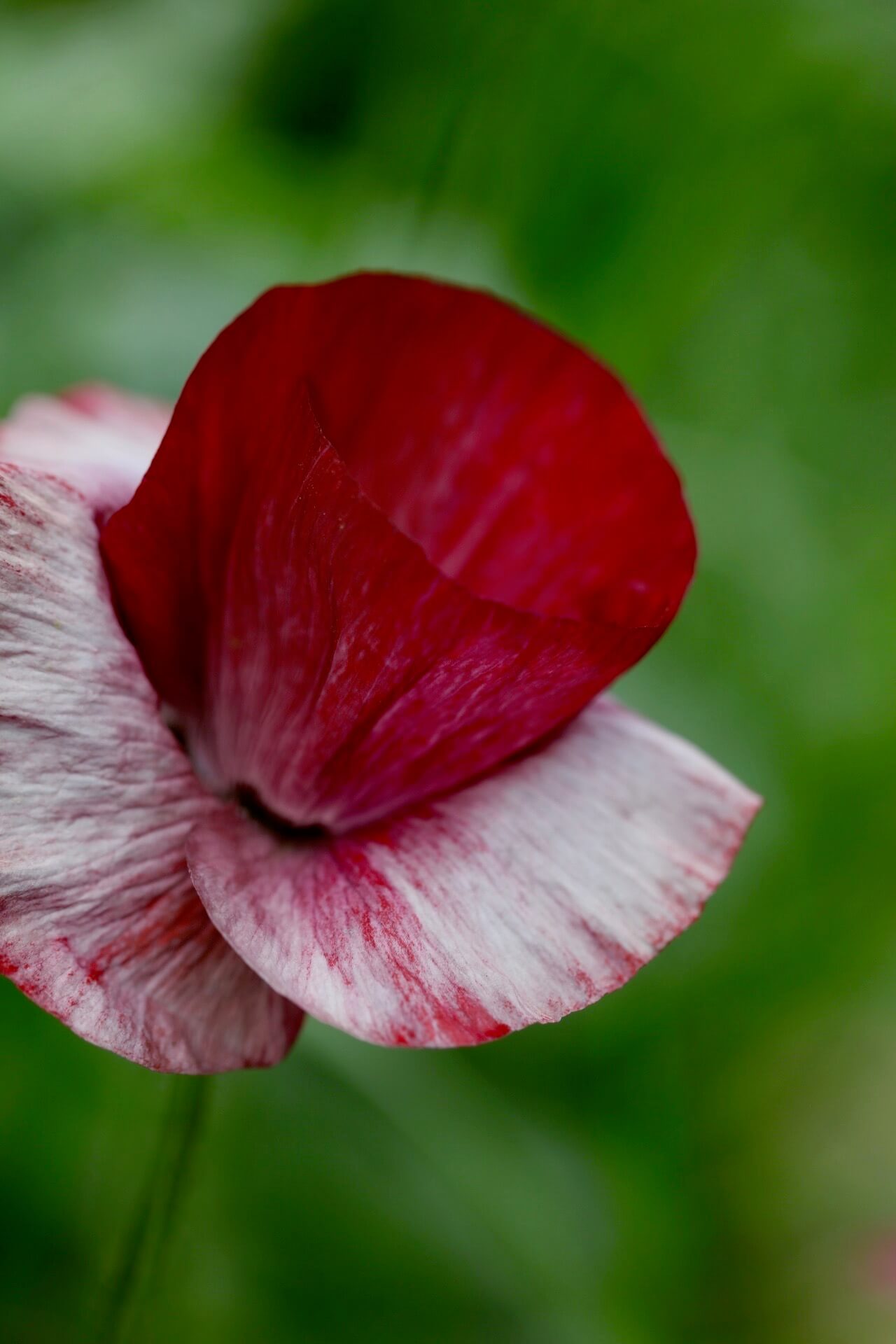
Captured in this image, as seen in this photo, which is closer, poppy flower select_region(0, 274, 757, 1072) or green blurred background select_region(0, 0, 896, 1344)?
poppy flower select_region(0, 274, 757, 1072)

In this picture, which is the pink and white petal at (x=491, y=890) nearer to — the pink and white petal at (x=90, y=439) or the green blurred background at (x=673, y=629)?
the pink and white petal at (x=90, y=439)

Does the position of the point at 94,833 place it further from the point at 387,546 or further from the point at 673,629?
the point at 673,629

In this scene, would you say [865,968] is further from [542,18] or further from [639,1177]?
[542,18]

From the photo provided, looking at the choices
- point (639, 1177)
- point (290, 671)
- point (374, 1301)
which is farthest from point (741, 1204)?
point (290, 671)

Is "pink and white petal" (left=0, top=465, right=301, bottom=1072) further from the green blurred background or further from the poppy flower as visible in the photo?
the green blurred background

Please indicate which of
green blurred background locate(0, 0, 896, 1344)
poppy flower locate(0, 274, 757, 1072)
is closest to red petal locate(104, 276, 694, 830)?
poppy flower locate(0, 274, 757, 1072)

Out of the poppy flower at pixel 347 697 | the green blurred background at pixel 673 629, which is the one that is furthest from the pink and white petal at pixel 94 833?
the green blurred background at pixel 673 629
